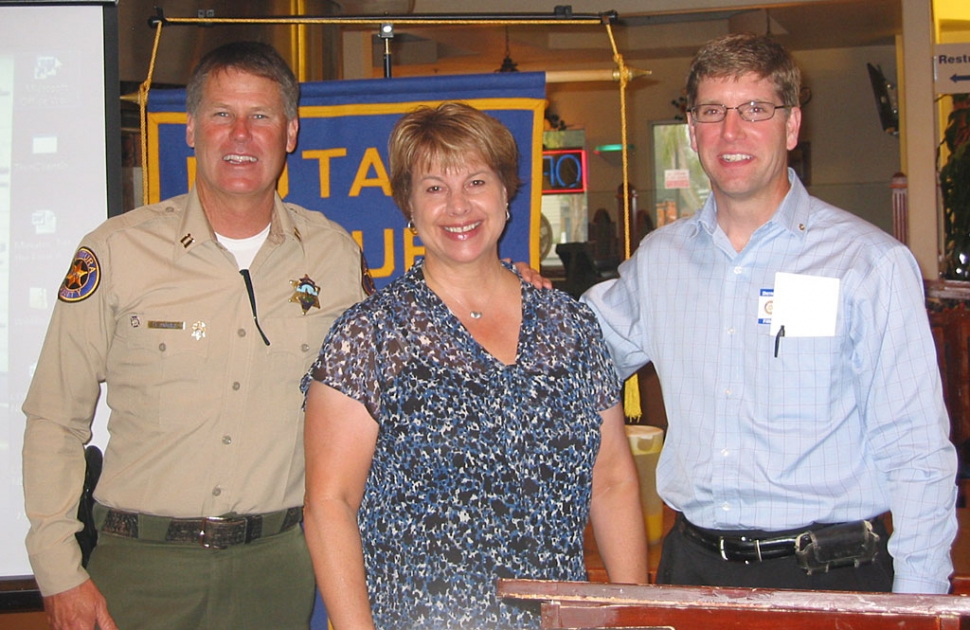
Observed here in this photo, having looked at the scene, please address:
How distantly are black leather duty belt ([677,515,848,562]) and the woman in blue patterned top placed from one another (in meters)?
0.33

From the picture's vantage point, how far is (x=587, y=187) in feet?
39.3

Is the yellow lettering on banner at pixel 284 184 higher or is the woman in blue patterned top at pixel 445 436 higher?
the yellow lettering on banner at pixel 284 184

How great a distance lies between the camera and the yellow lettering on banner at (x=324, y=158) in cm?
256

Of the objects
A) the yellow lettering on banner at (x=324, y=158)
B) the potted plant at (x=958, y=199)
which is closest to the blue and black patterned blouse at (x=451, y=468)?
the yellow lettering on banner at (x=324, y=158)

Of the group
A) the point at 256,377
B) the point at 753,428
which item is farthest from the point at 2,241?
the point at 753,428

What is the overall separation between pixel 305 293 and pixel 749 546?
1094 mm

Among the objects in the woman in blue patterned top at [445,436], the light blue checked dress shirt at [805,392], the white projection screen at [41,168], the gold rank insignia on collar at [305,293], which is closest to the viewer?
the woman in blue patterned top at [445,436]

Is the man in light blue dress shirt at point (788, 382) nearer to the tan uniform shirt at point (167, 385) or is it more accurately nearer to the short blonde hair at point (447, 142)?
the short blonde hair at point (447, 142)

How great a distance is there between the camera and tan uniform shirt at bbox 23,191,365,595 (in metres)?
1.94

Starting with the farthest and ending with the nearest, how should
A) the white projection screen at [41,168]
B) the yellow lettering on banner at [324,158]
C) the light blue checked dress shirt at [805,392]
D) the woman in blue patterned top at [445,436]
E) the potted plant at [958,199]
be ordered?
1. the potted plant at [958,199]
2. the yellow lettering on banner at [324,158]
3. the white projection screen at [41,168]
4. the light blue checked dress shirt at [805,392]
5. the woman in blue patterned top at [445,436]

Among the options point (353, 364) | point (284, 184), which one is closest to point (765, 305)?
point (353, 364)

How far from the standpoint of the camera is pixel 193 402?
197 centimetres

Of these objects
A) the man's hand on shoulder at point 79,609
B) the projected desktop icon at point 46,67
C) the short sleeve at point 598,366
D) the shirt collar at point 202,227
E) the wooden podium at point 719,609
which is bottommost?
→ the man's hand on shoulder at point 79,609

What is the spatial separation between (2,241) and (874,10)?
8.86 metres
